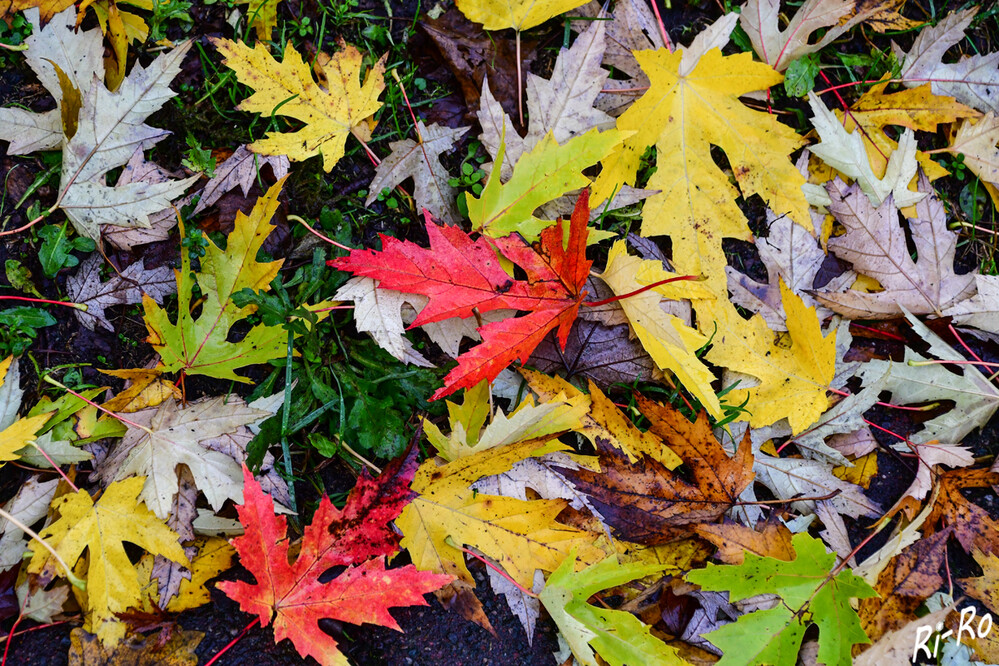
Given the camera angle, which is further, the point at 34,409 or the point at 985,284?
the point at 985,284

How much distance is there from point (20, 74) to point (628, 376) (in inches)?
72.0

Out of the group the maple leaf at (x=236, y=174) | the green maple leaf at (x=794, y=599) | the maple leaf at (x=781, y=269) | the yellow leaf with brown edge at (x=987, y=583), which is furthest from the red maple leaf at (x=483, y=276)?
the yellow leaf with brown edge at (x=987, y=583)

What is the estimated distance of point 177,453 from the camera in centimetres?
159

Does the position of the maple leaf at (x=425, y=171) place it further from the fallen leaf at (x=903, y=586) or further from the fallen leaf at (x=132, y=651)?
the fallen leaf at (x=903, y=586)

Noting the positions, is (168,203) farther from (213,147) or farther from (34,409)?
(34,409)

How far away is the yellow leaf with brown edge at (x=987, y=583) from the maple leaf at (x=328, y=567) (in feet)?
4.86

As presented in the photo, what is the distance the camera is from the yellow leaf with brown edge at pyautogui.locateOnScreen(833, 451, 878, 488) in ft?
5.89

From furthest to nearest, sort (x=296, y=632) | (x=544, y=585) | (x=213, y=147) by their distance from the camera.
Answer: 1. (x=213, y=147)
2. (x=544, y=585)
3. (x=296, y=632)

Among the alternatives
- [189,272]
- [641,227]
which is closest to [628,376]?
[641,227]

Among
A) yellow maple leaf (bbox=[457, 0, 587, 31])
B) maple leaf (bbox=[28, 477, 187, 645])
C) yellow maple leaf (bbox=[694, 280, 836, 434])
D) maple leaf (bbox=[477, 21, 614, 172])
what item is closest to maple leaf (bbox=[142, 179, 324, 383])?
maple leaf (bbox=[28, 477, 187, 645])

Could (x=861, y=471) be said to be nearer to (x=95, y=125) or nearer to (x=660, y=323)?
(x=660, y=323)

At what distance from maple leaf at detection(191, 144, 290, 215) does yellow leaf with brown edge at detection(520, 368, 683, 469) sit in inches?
34.5

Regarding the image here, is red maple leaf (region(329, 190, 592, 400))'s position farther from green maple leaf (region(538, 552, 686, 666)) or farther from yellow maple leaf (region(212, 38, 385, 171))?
green maple leaf (region(538, 552, 686, 666))

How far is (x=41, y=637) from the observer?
1577mm
